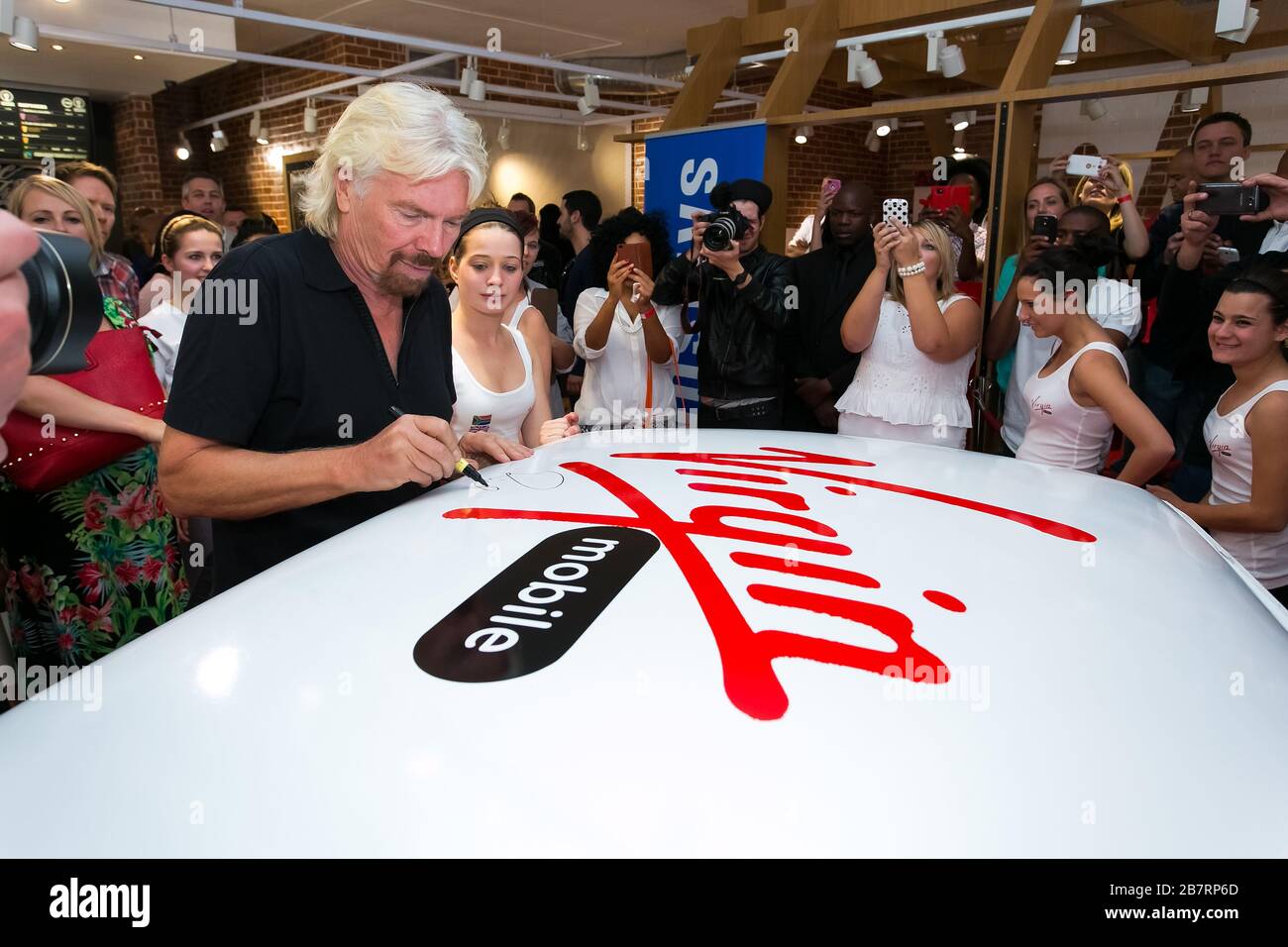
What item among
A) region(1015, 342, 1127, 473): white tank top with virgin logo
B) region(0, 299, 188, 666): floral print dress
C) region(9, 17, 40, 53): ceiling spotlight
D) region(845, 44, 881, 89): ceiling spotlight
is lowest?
region(0, 299, 188, 666): floral print dress

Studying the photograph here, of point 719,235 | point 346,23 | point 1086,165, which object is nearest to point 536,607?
point 719,235

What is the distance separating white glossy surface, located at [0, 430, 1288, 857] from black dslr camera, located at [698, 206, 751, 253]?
2169 mm

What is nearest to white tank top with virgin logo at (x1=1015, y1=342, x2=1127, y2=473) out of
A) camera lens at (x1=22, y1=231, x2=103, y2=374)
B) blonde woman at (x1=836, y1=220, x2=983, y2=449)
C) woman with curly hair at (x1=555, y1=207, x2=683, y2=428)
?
blonde woman at (x1=836, y1=220, x2=983, y2=449)

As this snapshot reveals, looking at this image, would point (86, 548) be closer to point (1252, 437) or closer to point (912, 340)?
point (912, 340)

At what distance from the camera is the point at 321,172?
4.49ft

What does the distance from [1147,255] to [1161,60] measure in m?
4.23

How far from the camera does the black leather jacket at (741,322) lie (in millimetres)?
3066

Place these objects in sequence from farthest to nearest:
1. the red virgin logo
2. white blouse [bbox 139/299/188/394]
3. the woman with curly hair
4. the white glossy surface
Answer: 1. the woman with curly hair
2. white blouse [bbox 139/299/188/394]
3. the red virgin logo
4. the white glossy surface

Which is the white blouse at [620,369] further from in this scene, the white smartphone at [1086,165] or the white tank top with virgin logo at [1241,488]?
the white tank top with virgin logo at [1241,488]

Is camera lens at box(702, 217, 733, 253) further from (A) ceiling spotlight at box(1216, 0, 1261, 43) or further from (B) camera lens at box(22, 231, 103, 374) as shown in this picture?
(B) camera lens at box(22, 231, 103, 374)

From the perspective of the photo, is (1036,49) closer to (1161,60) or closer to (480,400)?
(480,400)

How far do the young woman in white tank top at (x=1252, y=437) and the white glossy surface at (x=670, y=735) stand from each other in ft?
4.17

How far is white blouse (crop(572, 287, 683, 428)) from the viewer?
3.27 m
